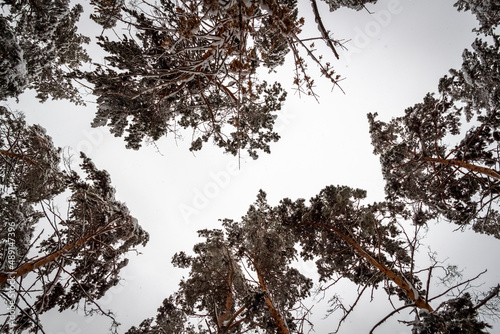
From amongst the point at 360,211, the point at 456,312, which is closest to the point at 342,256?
the point at 360,211

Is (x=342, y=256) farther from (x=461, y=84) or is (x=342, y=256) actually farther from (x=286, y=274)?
(x=461, y=84)

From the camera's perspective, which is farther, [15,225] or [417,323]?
[15,225]

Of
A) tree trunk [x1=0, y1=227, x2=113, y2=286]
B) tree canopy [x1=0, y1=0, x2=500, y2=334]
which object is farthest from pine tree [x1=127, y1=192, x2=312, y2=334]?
tree trunk [x1=0, y1=227, x2=113, y2=286]

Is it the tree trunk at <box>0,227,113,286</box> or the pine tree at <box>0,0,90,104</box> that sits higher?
the pine tree at <box>0,0,90,104</box>

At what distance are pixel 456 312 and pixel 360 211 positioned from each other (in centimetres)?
450

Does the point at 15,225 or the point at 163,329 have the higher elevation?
the point at 15,225

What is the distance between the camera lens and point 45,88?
9609mm

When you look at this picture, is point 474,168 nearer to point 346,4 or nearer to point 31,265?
point 346,4

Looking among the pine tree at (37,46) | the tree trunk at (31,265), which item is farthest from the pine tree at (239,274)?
the pine tree at (37,46)

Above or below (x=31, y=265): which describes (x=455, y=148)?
above

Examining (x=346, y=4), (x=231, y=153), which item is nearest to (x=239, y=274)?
(x=231, y=153)

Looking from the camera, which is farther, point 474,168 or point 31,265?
point 474,168

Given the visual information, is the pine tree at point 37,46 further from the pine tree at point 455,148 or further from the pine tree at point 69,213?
the pine tree at point 455,148

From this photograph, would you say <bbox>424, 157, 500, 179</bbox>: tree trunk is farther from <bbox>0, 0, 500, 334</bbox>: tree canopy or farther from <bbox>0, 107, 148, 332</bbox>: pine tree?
<bbox>0, 107, 148, 332</bbox>: pine tree
